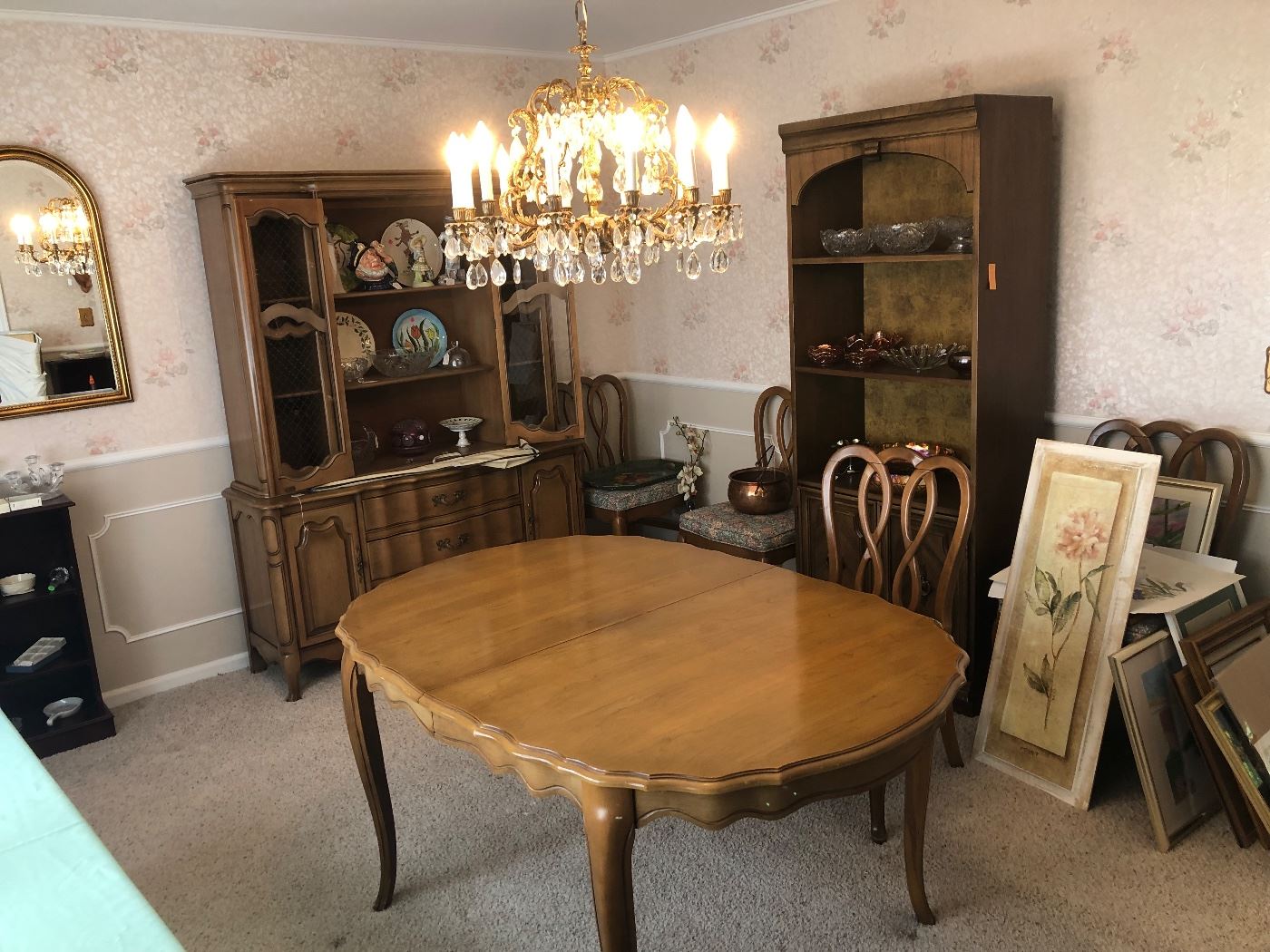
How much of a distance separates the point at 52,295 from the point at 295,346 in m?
0.79

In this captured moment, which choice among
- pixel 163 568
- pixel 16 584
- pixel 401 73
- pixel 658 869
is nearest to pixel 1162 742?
pixel 658 869

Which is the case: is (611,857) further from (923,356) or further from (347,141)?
(347,141)

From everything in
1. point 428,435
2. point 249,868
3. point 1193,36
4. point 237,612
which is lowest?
point 249,868

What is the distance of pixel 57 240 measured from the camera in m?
3.47

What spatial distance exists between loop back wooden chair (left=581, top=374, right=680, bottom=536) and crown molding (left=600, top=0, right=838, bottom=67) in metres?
1.43

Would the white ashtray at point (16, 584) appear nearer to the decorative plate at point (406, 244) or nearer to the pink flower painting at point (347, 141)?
the decorative plate at point (406, 244)

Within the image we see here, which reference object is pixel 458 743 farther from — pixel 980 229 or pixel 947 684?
pixel 980 229

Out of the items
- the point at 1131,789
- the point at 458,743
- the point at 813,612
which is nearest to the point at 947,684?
the point at 813,612

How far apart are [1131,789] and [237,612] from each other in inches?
Result: 124

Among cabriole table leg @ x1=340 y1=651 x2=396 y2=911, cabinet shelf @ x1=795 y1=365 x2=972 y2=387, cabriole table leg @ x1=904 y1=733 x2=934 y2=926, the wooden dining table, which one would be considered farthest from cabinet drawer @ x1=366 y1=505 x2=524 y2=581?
cabriole table leg @ x1=904 y1=733 x2=934 y2=926

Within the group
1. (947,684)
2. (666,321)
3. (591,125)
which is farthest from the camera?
(666,321)

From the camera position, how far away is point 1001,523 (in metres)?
3.32

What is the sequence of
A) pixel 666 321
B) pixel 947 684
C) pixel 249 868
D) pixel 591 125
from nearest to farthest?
1. pixel 947 684
2. pixel 591 125
3. pixel 249 868
4. pixel 666 321

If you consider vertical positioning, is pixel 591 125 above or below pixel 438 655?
above
